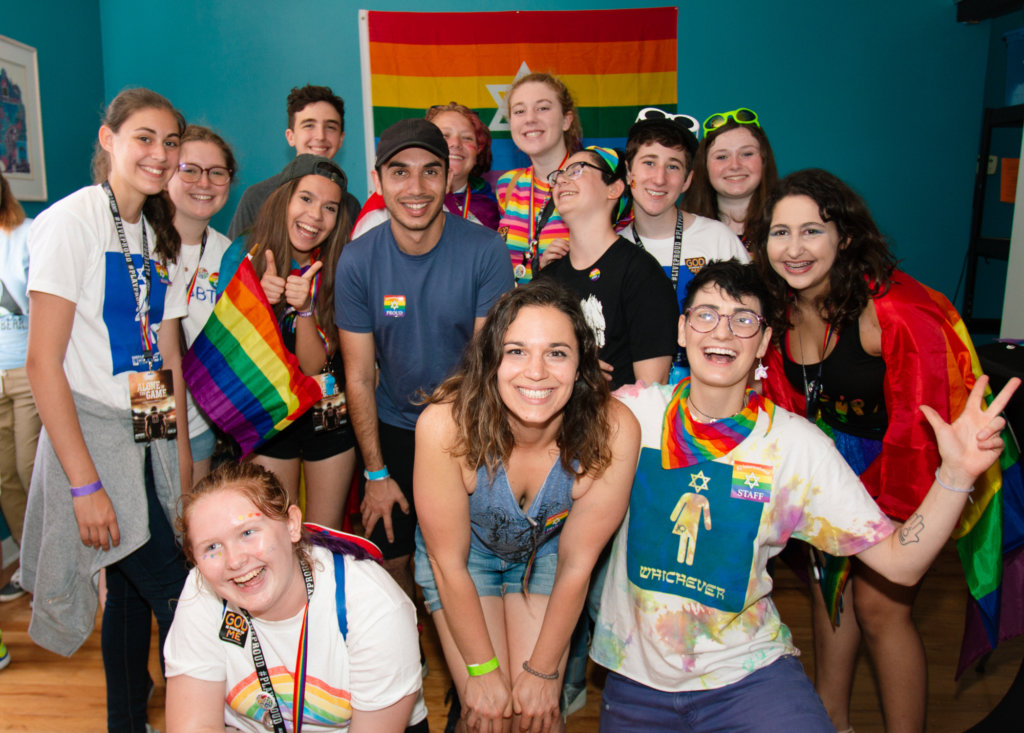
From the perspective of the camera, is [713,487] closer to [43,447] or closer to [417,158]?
[417,158]

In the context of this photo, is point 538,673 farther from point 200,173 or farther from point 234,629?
point 200,173

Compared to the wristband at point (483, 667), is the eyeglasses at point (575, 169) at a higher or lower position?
higher

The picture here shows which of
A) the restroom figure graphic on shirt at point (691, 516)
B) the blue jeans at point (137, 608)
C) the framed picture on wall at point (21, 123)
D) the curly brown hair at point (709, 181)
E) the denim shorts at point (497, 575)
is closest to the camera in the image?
the restroom figure graphic on shirt at point (691, 516)

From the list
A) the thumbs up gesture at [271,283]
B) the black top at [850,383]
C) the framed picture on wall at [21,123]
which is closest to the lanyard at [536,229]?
the thumbs up gesture at [271,283]

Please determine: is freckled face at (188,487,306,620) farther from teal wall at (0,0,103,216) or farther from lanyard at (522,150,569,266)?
teal wall at (0,0,103,216)

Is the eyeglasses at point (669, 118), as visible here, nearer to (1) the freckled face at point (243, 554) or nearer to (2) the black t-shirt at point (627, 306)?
(2) the black t-shirt at point (627, 306)

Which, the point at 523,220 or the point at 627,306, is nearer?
the point at 627,306

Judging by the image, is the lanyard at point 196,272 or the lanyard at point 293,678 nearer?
the lanyard at point 293,678

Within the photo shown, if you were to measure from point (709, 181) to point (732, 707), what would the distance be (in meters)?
1.90

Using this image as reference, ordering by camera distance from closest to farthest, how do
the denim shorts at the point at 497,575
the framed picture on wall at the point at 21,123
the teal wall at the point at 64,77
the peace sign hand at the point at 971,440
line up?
the peace sign hand at the point at 971,440 → the denim shorts at the point at 497,575 → the framed picture on wall at the point at 21,123 → the teal wall at the point at 64,77

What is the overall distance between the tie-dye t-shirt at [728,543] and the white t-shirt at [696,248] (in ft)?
2.56

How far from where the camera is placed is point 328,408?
2369 mm

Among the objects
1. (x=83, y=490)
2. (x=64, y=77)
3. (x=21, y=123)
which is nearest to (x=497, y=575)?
(x=83, y=490)

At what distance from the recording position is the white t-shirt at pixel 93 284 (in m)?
Answer: 1.73
